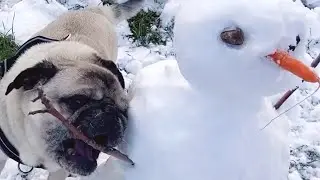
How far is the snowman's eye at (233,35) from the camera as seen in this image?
3.68ft

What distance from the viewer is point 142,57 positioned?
2.71 metres

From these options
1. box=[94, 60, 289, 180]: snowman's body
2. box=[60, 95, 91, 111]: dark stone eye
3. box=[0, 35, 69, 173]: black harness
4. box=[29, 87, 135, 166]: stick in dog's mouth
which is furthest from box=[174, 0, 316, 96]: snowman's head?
box=[0, 35, 69, 173]: black harness

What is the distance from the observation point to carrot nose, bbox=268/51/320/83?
3.71ft

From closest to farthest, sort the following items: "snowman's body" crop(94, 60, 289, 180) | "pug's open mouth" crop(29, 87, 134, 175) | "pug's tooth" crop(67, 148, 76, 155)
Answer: "snowman's body" crop(94, 60, 289, 180)
"pug's open mouth" crop(29, 87, 134, 175)
"pug's tooth" crop(67, 148, 76, 155)

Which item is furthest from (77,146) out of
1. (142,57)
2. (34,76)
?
(142,57)

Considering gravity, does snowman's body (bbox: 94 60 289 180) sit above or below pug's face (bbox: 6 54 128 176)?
above

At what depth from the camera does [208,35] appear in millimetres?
1135

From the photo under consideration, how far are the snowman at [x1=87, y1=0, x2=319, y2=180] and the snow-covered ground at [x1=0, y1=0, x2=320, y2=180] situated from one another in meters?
0.85

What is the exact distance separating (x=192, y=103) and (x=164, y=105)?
0.08 metres

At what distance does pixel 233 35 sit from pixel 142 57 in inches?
63.3

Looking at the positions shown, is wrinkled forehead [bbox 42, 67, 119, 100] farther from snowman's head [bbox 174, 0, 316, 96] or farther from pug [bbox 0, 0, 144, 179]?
snowman's head [bbox 174, 0, 316, 96]

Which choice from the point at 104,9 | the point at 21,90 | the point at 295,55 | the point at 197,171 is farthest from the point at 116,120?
the point at 104,9

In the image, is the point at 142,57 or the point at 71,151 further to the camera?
the point at 142,57

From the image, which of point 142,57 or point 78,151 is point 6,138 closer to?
point 78,151
